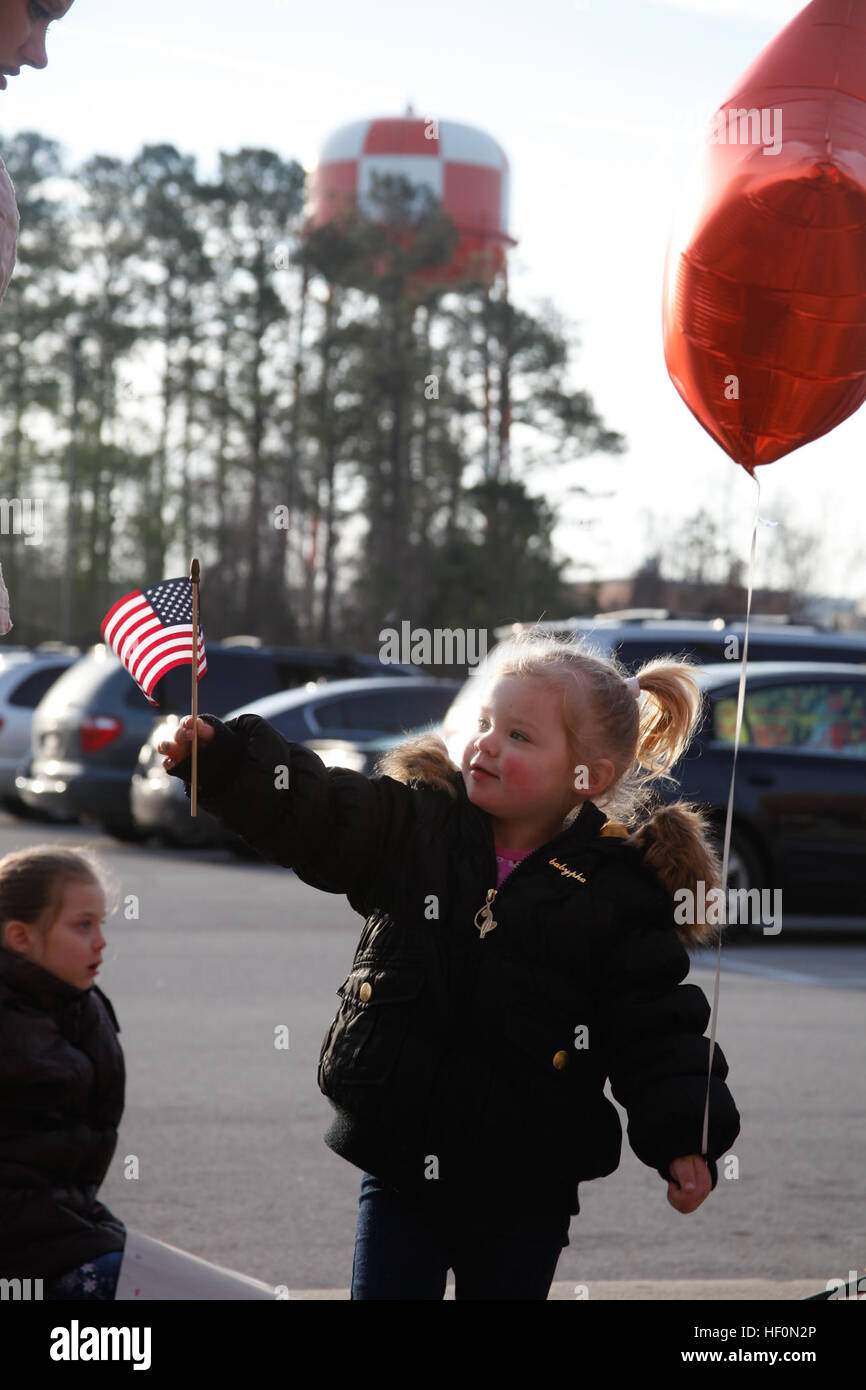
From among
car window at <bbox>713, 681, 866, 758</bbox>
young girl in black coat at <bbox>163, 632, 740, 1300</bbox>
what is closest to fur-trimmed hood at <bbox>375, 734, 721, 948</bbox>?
young girl in black coat at <bbox>163, 632, 740, 1300</bbox>

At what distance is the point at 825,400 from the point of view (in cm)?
373

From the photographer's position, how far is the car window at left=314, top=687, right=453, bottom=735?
582 inches

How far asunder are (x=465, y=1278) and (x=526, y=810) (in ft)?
2.40

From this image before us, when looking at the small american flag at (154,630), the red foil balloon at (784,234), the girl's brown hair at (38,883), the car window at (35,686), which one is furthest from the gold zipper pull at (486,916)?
the car window at (35,686)

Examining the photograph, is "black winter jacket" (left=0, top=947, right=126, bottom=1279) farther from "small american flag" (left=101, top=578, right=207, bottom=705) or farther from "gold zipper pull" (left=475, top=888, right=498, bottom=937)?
"gold zipper pull" (left=475, top=888, right=498, bottom=937)

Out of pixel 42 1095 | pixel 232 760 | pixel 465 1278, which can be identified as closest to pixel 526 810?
pixel 232 760

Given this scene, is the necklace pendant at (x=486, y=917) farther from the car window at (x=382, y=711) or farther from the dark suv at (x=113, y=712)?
the dark suv at (x=113, y=712)

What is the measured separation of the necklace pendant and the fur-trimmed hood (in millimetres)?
215

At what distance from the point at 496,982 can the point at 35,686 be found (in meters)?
18.0

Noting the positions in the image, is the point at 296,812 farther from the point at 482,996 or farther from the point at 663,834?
the point at 663,834

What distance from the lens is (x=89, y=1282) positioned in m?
3.15

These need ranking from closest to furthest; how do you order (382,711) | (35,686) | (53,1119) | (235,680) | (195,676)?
(195,676) < (53,1119) < (382,711) < (235,680) < (35,686)

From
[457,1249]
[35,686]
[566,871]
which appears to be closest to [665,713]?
[566,871]

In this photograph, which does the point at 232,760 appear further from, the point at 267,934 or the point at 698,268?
the point at 267,934
